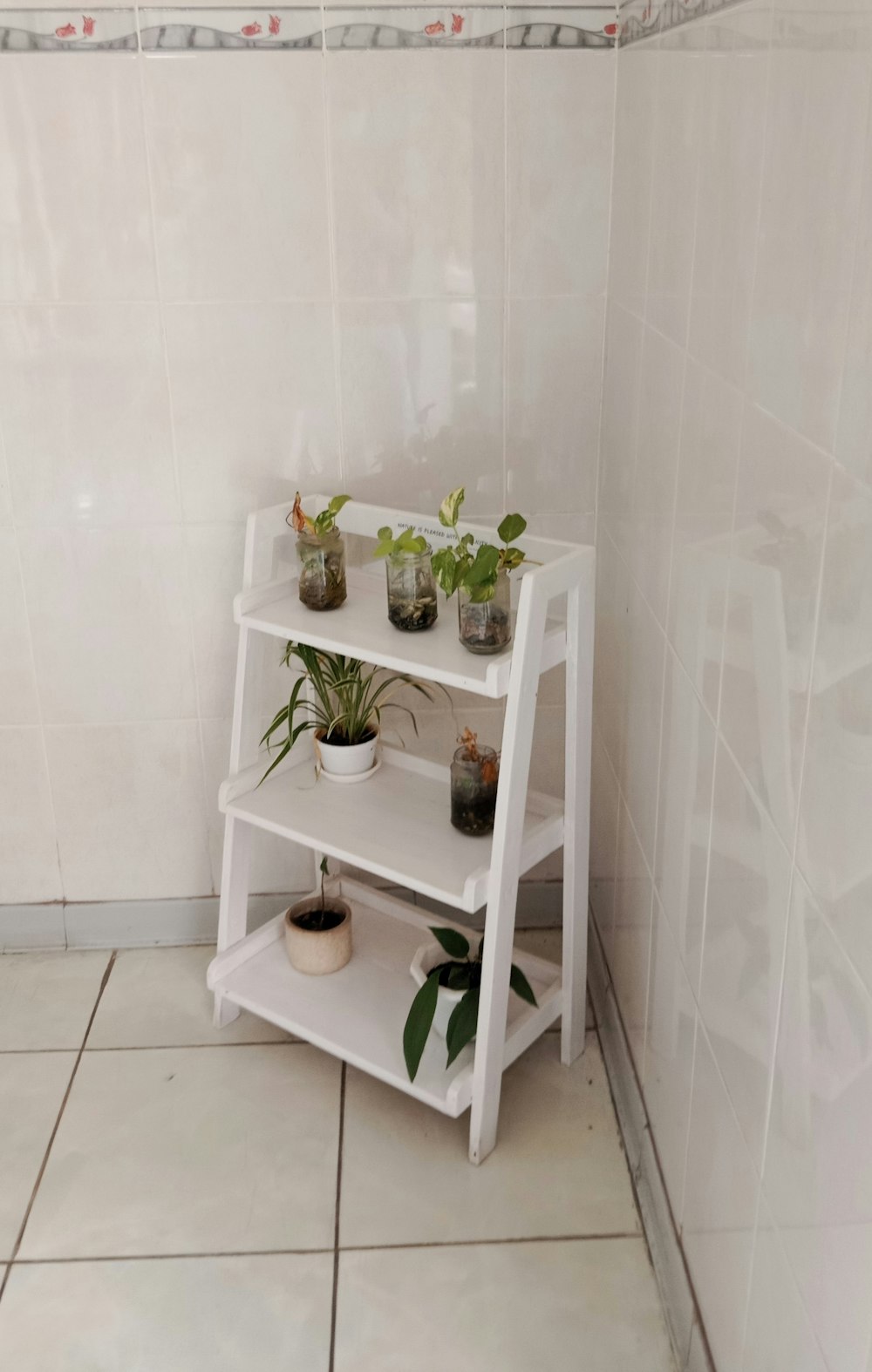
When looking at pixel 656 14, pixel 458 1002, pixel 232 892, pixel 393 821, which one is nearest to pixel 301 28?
pixel 656 14

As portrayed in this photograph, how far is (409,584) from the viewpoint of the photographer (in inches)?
65.9

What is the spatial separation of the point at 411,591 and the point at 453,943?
54cm

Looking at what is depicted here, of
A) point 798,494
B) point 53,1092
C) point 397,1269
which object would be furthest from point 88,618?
point 798,494

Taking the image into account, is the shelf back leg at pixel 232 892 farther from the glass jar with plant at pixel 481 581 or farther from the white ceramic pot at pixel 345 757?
the glass jar with plant at pixel 481 581

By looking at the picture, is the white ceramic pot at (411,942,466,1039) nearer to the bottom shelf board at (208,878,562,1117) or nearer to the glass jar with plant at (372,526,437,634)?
the bottom shelf board at (208,878,562,1117)

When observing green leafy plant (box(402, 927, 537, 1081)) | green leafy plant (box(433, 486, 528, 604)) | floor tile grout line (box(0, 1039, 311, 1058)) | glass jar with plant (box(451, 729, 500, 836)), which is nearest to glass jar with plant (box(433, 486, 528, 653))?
green leafy plant (box(433, 486, 528, 604))

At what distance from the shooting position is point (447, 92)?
1.73 m

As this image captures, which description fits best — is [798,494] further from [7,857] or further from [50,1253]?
[7,857]

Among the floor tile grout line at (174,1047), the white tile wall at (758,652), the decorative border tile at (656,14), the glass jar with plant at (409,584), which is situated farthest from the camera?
the floor tile grout line at (174,1047)

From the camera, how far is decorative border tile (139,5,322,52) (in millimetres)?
1696

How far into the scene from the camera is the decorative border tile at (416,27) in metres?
1.70

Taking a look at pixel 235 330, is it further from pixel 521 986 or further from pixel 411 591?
pixel 521 986

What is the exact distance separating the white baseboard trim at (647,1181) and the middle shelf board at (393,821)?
0.33 meters

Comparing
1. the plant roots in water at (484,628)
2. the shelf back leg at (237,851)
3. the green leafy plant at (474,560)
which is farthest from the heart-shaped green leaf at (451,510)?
the shelf back leg at (237,851)
